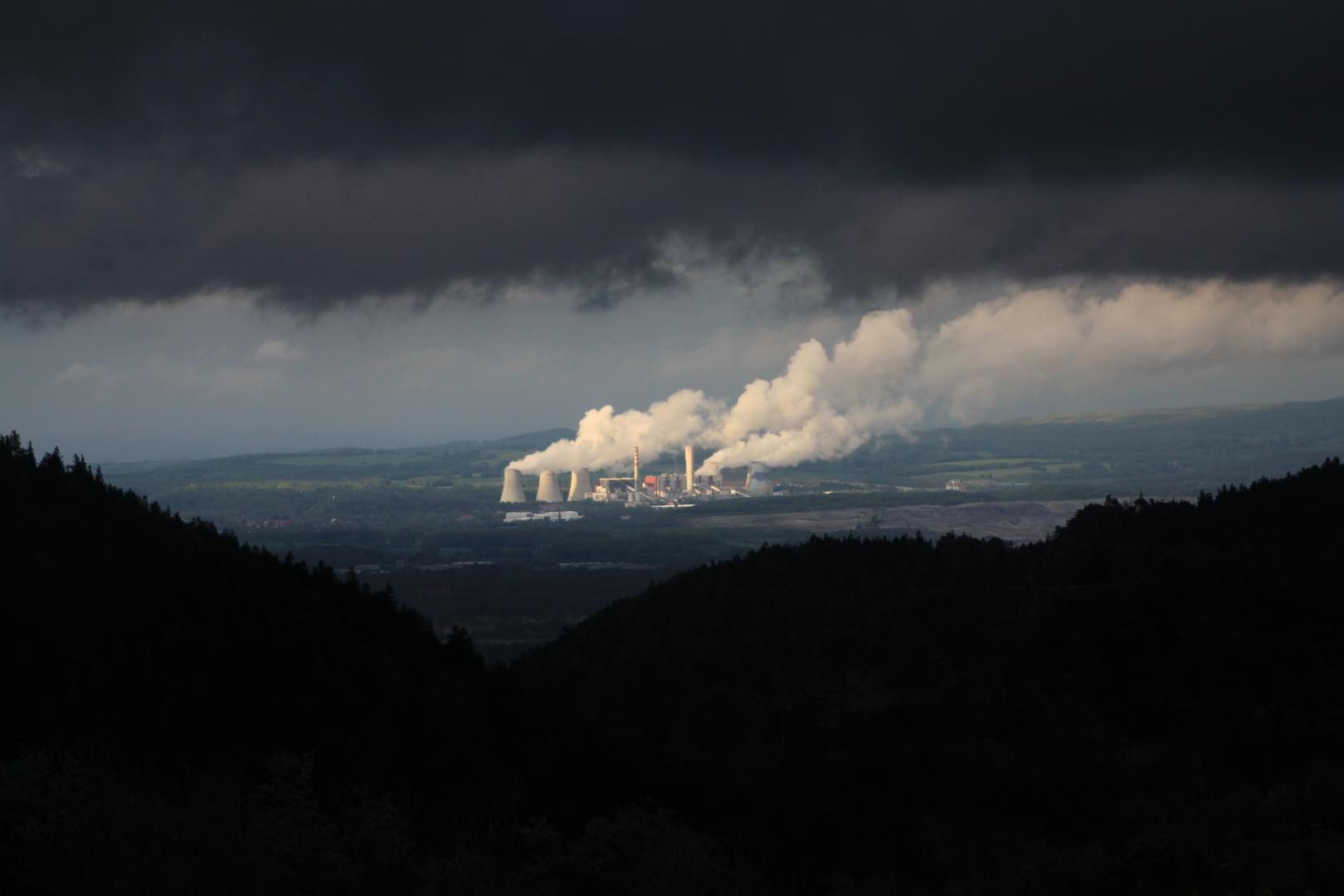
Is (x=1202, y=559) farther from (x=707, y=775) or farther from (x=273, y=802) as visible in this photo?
(x=273, y=802)

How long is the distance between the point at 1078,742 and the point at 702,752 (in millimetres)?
18942

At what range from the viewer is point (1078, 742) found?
211 ft

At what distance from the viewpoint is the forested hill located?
39.6 metres

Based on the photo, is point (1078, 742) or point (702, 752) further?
point (1078, 742)

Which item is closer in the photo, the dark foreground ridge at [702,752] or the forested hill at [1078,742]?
the dark foreground ridge at [702,752]

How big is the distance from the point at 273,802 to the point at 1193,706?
47714mm

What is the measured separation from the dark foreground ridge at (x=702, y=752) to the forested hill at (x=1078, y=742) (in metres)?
0.16

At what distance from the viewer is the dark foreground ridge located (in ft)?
107

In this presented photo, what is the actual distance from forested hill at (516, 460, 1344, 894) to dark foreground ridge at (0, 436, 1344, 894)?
0.16 meters

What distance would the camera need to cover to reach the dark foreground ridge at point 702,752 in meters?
32.6

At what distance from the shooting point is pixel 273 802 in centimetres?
3819

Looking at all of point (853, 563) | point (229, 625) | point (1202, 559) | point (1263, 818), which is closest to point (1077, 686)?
point (1202, 559)

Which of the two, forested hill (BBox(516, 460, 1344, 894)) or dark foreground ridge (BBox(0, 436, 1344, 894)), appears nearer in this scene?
dark foreground ridge (BBox(0, 436, 1344, 894))

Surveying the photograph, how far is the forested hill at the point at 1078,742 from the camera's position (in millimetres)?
39594
